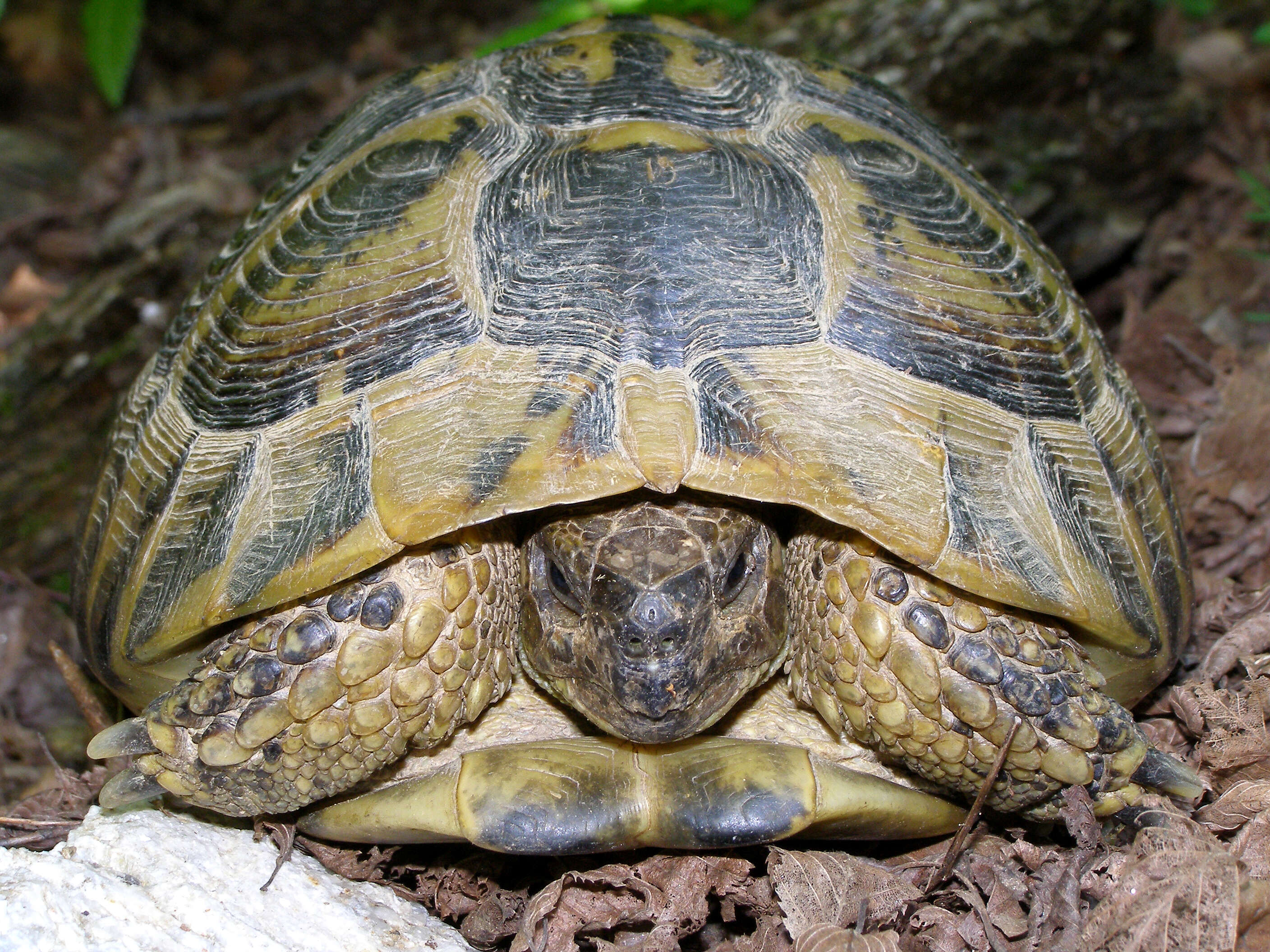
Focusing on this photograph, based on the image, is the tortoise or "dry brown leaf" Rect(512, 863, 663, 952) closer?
the tortoise

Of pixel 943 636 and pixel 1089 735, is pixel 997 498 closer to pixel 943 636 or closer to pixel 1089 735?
pixel 943 636

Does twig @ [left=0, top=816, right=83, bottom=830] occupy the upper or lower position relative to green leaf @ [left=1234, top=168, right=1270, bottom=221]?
lower

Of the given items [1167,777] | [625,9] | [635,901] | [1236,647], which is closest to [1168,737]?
[1236,647]

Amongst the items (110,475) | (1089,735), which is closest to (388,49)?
(110,475)

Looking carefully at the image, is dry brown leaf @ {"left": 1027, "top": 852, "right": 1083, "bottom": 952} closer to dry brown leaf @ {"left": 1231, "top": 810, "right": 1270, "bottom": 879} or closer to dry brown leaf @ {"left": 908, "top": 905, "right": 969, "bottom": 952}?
dry brown leaf @ {"left": 908, "top": 905, "right": 969, "bottom": 952}

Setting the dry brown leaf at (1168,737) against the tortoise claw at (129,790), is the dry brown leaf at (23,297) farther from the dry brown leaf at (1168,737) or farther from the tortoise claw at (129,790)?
the dry brown leaf at (1168,737)

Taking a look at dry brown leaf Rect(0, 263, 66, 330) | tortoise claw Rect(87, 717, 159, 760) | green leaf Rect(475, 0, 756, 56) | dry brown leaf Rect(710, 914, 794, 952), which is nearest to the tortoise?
tortoise claw Rect(87, 717, 159, 760)
